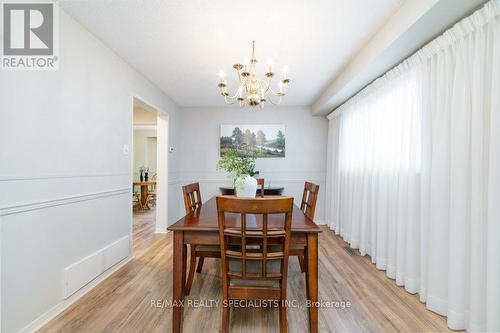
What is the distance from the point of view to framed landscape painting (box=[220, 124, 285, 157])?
4562mm

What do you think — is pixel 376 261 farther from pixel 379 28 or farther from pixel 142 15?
pixel 142 15

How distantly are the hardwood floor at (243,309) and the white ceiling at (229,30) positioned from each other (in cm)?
239

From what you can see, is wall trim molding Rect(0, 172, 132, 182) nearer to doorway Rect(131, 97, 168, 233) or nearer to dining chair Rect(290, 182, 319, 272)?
doorway Rect(131, 97, 168, 233)

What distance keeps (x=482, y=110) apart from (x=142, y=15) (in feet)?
8.53

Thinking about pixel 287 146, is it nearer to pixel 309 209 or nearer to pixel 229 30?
pixel 309 209

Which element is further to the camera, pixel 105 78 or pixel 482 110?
pixel 105 78

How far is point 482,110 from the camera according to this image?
1471 millimetres

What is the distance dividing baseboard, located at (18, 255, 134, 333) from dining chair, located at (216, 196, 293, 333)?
1357mm

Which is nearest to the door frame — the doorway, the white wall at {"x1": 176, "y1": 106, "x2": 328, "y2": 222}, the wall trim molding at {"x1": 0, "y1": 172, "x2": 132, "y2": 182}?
the doorway

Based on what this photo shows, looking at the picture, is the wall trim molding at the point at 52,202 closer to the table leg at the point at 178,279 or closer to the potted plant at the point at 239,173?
the table leg at the point at 178,279

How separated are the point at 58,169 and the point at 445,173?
303 cm

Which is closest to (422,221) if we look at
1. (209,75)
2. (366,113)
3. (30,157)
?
(366,113)

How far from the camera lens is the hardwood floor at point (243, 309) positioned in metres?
1.62

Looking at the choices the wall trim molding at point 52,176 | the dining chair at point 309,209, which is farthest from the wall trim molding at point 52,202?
the dining chair at point 309,209
